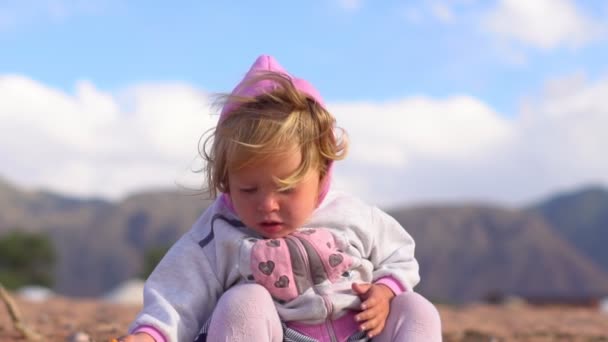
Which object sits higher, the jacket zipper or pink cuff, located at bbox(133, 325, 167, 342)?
the jacket zipper

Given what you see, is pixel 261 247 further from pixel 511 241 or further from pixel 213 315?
pixel 511 241

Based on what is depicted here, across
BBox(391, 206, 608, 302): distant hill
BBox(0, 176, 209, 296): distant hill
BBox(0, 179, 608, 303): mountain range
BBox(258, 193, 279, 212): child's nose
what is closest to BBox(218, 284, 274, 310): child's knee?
BBox(258, 193, 279, 212): child's nose

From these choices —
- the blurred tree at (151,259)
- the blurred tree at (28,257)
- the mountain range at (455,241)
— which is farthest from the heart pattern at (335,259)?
the mountain range at (455,241)

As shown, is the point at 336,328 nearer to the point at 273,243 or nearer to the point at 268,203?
the point at 273,243

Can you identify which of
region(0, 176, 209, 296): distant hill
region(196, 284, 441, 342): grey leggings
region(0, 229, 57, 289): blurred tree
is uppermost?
region(196, 284, 441, 342): grey leggings

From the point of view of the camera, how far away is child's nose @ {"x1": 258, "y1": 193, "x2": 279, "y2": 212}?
2674 mm

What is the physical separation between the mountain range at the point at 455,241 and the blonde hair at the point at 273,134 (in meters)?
60.7

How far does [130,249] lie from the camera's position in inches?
3730

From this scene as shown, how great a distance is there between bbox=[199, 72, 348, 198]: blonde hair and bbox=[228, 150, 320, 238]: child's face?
1.0 inches

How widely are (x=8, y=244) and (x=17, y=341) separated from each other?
140ft

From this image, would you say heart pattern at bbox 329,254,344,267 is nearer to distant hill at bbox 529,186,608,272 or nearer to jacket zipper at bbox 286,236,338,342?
jacket zipper at bbox 286,236,338,342

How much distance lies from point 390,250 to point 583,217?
110 m

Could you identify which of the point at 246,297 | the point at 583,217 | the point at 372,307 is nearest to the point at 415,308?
the point at 372,307

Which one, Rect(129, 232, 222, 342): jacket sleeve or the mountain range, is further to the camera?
the mountain range
